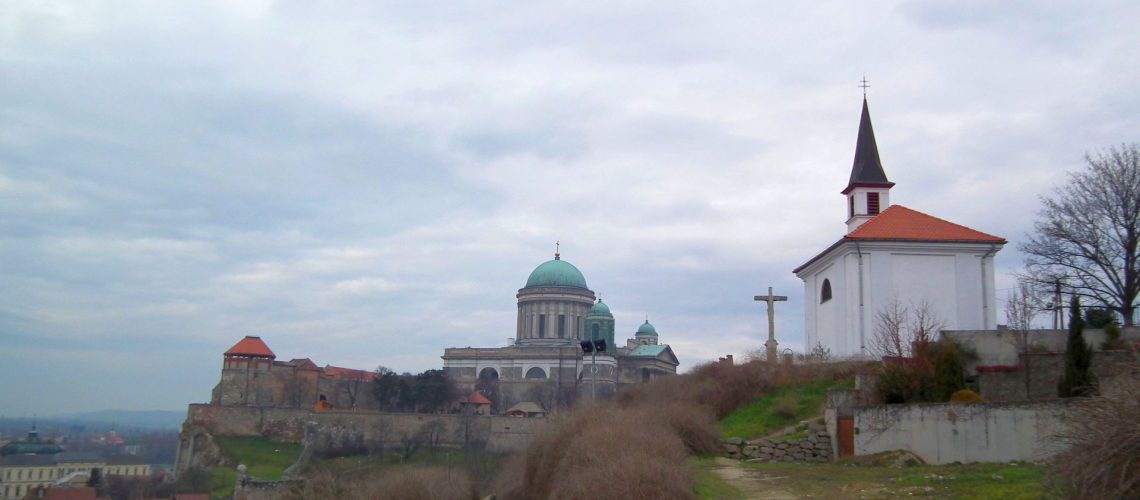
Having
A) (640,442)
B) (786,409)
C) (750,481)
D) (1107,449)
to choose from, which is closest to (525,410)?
(786,409)

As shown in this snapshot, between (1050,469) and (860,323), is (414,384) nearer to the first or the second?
(860,323)

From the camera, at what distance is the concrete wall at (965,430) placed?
1741 cm

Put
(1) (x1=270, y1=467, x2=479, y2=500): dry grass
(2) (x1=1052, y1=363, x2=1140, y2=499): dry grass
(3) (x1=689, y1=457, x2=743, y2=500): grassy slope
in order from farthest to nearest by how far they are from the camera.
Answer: (1) (x1=270, y1=467, x2=479, y2=500): dry grass, (3) (x1=689, y1=457, x2=743, y2=500): grassy slope, (2) (x1=1052, y1=363, x2=1140, y2=499): dry grass

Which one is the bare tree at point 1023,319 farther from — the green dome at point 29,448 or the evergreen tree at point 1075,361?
the green dome at point 29,448

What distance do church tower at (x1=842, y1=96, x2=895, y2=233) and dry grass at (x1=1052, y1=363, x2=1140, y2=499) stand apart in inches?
1035

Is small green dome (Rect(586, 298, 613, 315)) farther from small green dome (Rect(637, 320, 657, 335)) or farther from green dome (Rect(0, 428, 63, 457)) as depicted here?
green dome (Rect(0, 428, 63, 457))

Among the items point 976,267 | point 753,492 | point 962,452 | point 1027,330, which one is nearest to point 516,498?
point 753,492

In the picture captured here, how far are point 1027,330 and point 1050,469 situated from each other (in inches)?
677

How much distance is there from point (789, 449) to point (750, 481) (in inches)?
190

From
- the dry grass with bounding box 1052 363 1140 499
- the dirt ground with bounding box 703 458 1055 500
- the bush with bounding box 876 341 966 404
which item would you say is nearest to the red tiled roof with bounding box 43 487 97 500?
the dirt ground with bounding box 703 458 1055 500

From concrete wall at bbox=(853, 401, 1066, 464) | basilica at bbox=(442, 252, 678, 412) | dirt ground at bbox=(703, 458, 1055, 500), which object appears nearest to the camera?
dirt ground at bbox=(703, 458, 1055, 500)

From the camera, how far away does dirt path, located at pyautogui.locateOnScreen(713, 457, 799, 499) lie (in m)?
14.5

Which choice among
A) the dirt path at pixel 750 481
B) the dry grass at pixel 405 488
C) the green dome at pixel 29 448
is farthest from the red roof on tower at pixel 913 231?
the green dome at pixel 29 448

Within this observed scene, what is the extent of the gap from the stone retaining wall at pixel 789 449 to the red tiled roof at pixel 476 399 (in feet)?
211
